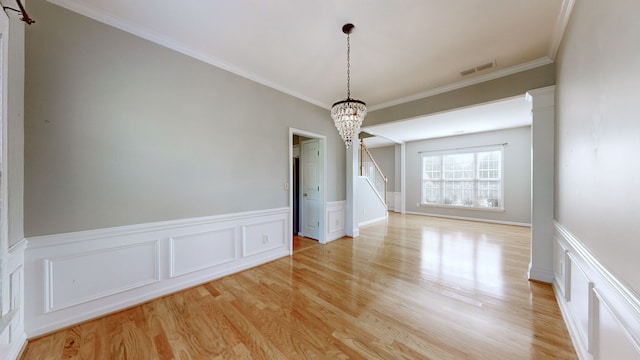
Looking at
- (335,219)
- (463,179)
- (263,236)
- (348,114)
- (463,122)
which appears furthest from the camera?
(463,179)

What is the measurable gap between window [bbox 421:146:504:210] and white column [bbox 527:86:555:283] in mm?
4219

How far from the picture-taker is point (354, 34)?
2.29m

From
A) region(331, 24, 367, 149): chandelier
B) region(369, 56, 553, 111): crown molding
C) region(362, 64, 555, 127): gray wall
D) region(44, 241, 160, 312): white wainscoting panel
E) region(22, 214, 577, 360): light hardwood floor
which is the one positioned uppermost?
region(369, 56, 553, 111): crown molding

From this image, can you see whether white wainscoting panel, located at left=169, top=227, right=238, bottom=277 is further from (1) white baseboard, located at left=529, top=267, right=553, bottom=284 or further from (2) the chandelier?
(1) white baseboard, located at left=529, top=267, right=553, bottom=284

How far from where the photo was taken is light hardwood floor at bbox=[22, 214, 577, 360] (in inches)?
63.7

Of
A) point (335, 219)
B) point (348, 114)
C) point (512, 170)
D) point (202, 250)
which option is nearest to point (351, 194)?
point (335, 219)

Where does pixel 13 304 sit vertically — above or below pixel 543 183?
below

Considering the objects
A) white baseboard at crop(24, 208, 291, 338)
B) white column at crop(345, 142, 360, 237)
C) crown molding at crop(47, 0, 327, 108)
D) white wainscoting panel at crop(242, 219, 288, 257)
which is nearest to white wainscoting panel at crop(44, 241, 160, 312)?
white baseboard at crop(24, 208, 291, 338)

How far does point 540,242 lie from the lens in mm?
2727

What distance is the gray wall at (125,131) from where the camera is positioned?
5.89 feet

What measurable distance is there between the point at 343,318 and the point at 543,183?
9.86 ft

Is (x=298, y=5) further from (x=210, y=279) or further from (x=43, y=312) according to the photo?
(x=43, y=312)

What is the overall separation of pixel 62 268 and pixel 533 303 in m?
4.58

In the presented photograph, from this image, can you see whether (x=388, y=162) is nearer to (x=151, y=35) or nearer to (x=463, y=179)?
(x=463, y=179)
